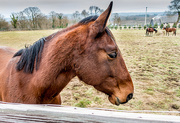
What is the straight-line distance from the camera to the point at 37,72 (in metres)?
1.51

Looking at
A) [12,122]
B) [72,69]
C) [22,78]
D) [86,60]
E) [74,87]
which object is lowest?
[74,87]

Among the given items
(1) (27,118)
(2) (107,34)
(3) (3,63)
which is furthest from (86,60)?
(3) (3,63)

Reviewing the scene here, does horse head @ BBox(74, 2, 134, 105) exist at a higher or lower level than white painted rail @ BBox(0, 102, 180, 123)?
higher

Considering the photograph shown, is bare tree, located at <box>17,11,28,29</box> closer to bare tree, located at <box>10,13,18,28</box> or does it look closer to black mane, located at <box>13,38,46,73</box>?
bare tree, located at <box>10,13,18,28</box>

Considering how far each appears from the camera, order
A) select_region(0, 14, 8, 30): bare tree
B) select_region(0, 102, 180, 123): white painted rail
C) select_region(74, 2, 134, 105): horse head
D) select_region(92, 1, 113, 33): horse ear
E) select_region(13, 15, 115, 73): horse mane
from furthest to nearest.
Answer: select_region(0, 14, 8, 30): bare tree, select_region(13, 15, 115, 73): horse mane, select_region(74, 2, 134, 105): horse head, select_region(92, 1, 113, 33): horse ear, select_region(0, 102, 180, 123): white painted rail

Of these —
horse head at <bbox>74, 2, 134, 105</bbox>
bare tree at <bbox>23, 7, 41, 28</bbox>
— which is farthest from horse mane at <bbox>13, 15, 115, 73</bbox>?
bare tree at <bbox>23, 7, 41, 28</bbox>

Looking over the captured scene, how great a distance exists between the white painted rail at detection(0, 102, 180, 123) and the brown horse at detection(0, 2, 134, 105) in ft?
1.59

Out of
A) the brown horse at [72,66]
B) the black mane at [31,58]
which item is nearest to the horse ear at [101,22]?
the brown horse at [72,66]

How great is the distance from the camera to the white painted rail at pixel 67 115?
2.73ft

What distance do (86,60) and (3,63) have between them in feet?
5.51

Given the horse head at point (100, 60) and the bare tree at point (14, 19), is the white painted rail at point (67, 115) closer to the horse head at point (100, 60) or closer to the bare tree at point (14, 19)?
the horse head at point (100, 60)

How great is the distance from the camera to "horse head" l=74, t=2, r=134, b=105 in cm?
143

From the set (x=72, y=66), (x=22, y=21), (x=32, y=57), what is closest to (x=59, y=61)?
(x=72, y=66)

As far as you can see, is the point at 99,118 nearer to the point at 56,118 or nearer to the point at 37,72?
the point at 56,118
